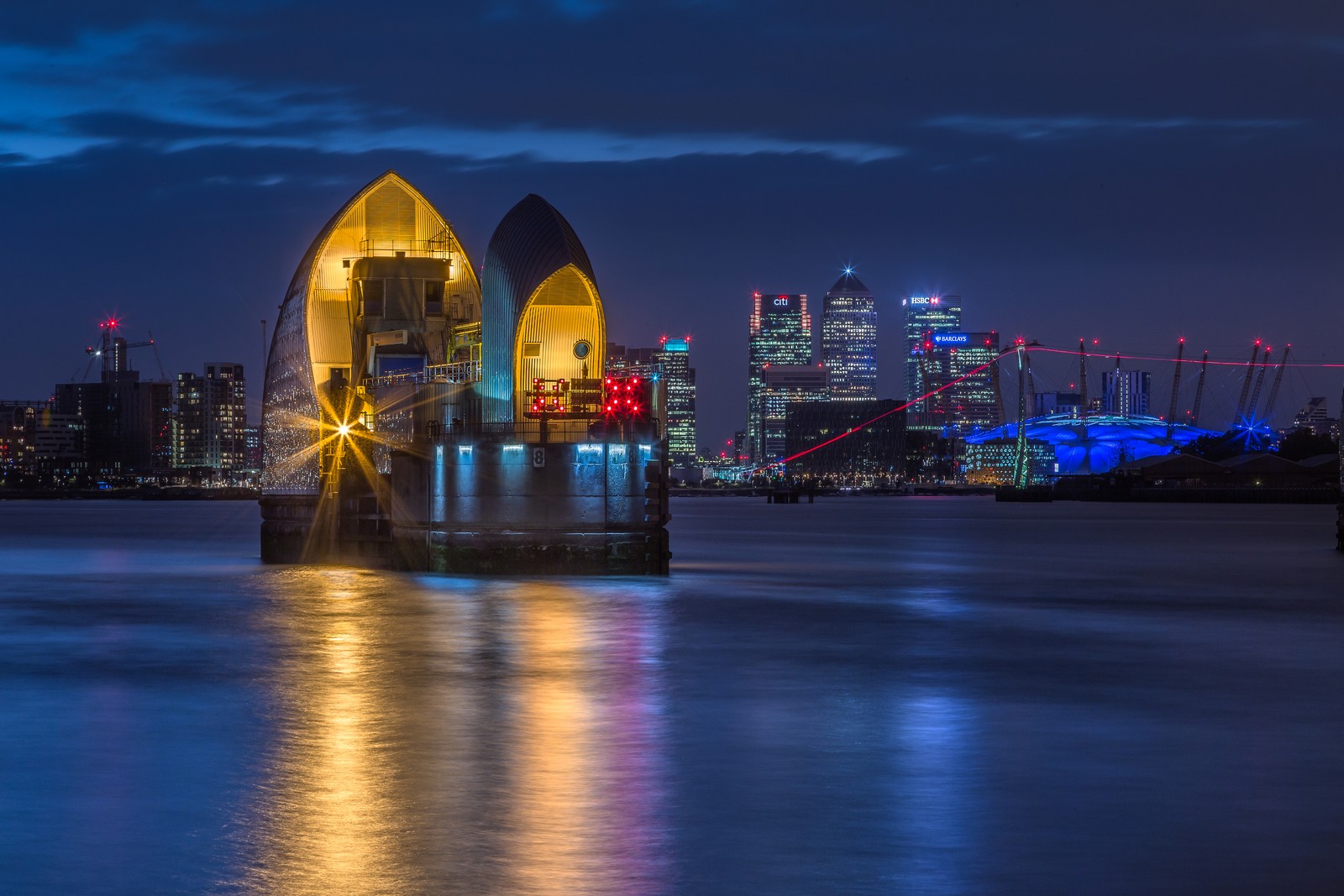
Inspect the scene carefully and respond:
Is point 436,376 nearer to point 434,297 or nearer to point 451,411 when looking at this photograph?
point 434,297

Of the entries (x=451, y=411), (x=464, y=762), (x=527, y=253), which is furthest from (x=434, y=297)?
(x=464, y=762)

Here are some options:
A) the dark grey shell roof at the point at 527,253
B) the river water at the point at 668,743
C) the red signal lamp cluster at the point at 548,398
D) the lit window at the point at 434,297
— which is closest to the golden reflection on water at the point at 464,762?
the river water at the point at 668,743

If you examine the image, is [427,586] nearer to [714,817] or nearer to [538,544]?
[538,544]

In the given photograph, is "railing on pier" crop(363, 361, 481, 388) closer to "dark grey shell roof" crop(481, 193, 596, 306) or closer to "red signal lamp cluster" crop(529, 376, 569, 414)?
"dark grey shell roof" crop(481, 193, 596, 306)

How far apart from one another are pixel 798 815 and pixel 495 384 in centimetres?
3902

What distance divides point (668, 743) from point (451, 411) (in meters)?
36.9

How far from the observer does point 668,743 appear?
62.7 ft

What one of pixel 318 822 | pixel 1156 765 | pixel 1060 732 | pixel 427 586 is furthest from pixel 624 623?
pixel 318 822

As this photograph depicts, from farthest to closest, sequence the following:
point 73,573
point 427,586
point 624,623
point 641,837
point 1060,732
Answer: point 73,573 < point 427,586 < point 624,623 < point 1060,732 < point 641,837

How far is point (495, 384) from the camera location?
5262cm

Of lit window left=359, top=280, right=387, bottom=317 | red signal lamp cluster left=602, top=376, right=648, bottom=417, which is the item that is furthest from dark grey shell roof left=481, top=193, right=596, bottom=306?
lit window left=359, top=280, right=387, bottom=317

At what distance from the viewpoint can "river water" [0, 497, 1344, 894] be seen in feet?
42.0

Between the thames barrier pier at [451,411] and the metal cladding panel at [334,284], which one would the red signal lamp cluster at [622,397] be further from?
the metal cladding panel at [334,284]

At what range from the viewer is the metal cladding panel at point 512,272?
171 ft
